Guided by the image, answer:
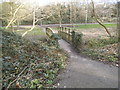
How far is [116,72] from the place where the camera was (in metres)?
3.53

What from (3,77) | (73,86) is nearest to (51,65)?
(73,86)

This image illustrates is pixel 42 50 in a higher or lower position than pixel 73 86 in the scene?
higher

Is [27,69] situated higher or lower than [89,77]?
higher

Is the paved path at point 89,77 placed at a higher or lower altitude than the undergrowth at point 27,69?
lower

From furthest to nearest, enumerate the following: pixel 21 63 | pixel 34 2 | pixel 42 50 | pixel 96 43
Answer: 1. pixel 34 2
2. pixel 96 43
3. pixel 42 50
4. pixel 21 63

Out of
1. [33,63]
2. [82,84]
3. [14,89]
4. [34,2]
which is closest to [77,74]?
[82,84]

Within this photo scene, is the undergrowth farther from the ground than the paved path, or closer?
farther from the ground

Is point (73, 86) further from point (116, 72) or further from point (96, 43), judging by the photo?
point (96, 43)

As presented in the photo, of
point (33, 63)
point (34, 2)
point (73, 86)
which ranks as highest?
point (34, 2)

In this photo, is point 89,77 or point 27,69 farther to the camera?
point 27,69

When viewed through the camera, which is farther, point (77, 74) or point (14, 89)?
point (77, 74)

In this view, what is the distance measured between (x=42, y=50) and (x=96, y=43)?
486 centimetres

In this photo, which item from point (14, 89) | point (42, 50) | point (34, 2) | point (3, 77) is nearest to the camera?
point (14, 89)

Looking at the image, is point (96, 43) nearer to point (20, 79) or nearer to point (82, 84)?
point (82, 84)
